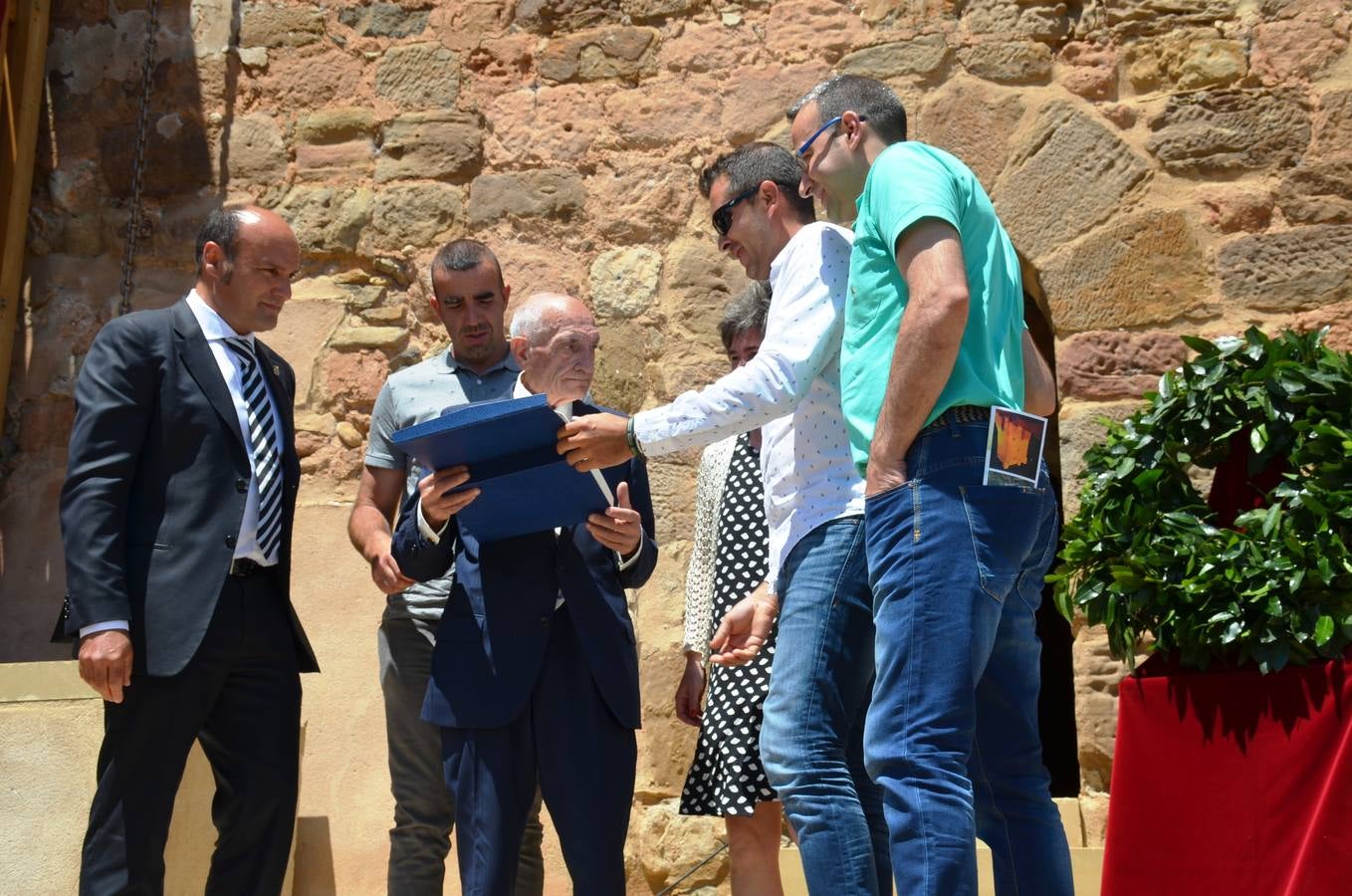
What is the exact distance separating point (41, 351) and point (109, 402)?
2.09m

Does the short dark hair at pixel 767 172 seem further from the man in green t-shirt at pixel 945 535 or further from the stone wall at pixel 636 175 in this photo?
the stone wall at pixel 636 175

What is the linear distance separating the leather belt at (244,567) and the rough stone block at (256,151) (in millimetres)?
2137

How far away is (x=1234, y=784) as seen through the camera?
9.63ft

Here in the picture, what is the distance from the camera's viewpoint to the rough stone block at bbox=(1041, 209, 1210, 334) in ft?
14.8

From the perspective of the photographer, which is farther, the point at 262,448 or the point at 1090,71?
the point at 1090,71

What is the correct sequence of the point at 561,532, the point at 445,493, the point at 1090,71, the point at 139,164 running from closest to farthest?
the point at 445,493
the point at 561,532
the point at 1090,71
the point at 139,164

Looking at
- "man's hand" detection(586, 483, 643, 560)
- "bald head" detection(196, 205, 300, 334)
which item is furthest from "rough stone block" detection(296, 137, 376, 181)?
"man's hand" detection(586, 483, 643, 560)

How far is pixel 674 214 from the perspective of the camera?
494 centimetres

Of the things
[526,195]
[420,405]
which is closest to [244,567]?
[420,405]

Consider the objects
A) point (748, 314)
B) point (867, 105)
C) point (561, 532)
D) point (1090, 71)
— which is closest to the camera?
point (867, 105)

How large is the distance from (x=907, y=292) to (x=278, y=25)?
339 cm

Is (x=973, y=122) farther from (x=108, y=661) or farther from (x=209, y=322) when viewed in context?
(x=108, y=661)

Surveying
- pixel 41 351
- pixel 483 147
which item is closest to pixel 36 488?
pixel 41 351

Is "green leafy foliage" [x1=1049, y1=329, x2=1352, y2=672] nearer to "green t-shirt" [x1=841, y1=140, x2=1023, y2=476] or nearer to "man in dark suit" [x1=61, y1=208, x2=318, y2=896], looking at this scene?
"green t-shirt" [x1=841, y1=140, x2=1023, y2=476]
